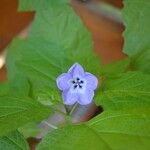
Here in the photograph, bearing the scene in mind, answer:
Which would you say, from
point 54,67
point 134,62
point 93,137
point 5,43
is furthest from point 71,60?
point 5,43

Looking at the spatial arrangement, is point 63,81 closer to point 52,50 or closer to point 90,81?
point 90,81

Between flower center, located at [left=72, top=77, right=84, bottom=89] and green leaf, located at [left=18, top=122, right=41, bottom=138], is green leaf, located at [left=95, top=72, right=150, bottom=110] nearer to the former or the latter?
flower center, located at [left=72, top=77, right=84, bottom=89]

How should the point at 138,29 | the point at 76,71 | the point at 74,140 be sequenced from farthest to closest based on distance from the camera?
the point at 138,29
the point at 76,71
the point at 74,140

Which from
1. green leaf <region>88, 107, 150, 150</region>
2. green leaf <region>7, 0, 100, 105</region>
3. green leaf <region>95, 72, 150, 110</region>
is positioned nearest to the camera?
green leaf <region>88, 107, 150, 150</region>

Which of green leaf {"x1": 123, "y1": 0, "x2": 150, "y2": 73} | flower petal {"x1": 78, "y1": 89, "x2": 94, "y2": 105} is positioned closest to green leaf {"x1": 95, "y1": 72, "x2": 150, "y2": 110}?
flower petal {"x1": 78, "y1": 89, "x2": 94, "y2": 105}

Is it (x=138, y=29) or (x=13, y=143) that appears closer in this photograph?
(x=13, y=143)

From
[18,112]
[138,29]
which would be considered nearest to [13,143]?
[18,112]
